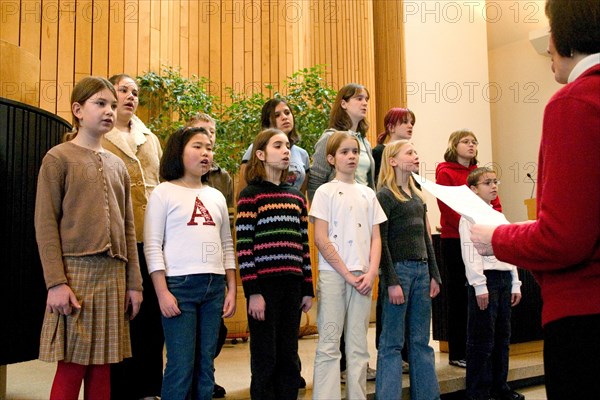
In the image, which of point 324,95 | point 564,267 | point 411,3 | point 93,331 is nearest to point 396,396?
point 93,331

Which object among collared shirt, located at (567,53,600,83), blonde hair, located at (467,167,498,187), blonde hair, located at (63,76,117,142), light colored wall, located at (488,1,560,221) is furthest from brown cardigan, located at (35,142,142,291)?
light colored wall, located at (488,1,560,221)

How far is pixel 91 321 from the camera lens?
2098mm

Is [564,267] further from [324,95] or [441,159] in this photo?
[441,159]

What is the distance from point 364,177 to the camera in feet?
10.8

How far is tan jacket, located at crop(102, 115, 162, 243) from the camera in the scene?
107 inches

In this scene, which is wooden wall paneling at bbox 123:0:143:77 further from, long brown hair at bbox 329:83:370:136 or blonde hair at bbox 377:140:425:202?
blonde hair at bbox 377:140:425:202

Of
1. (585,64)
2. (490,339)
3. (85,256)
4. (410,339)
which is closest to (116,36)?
(85,256)

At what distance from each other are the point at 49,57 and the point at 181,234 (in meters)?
2.88

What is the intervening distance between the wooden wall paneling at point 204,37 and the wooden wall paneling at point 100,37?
1091 mm

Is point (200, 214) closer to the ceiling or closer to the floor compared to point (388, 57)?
closer to the floor

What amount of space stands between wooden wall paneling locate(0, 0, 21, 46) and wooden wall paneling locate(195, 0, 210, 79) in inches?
68.8

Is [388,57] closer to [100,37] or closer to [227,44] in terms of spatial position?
[227,44]

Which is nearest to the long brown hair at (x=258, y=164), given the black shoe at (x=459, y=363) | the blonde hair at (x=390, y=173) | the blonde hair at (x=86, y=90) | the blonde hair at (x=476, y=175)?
the blonde hair at (x=390, y=173)

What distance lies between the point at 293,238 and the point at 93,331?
3.23 feet
